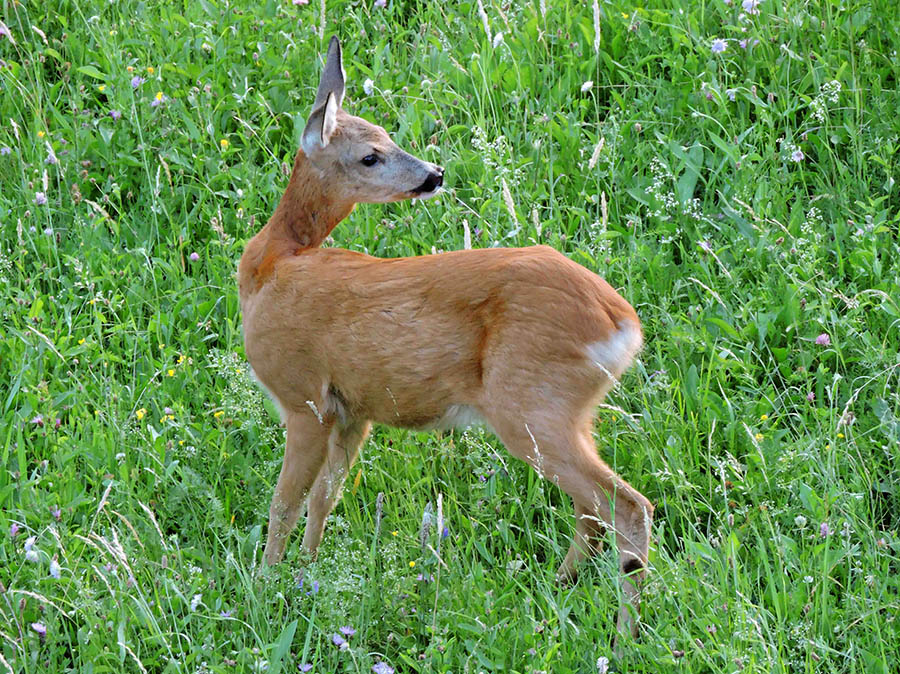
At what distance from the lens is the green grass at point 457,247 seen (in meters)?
4.22

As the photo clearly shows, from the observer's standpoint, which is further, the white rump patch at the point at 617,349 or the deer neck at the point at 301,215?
the deer neck at the point at 301,215

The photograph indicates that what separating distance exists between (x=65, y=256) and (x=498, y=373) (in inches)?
101

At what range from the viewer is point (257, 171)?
6.59m

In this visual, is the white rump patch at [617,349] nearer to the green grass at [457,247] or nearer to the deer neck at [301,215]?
the green grass at [457,247]

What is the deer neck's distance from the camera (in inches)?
197

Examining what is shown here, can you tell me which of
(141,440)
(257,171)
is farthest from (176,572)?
(257,171)

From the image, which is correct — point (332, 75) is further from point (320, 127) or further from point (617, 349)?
point (617, 349)

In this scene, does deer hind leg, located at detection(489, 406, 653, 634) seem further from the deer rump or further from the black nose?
the black nose

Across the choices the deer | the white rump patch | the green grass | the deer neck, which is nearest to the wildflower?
the green grass

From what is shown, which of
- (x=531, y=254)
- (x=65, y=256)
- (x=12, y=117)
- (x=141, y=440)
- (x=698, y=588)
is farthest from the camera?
(x=12, y=117)

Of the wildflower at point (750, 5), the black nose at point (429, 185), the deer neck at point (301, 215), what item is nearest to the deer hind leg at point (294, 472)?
the deer neck at point (301, 215)

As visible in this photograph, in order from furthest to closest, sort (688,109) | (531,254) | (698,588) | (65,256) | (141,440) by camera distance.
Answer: (688,109)
(65,256)
(141,440)
(531,254)
(698,588)

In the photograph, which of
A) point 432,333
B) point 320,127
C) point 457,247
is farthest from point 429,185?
point 457,247

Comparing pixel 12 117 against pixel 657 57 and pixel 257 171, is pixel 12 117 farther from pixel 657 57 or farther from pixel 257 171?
pixel 657 57
